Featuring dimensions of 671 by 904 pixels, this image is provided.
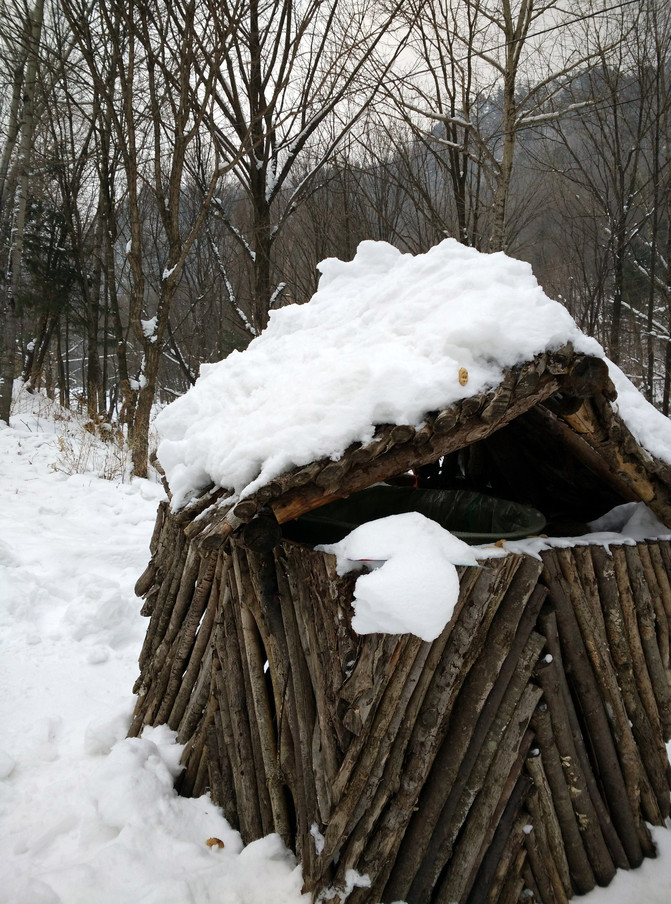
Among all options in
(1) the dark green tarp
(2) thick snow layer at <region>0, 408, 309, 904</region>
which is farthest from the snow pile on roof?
(2) thick snow layer at <region>0, 408, 309, 904</region>

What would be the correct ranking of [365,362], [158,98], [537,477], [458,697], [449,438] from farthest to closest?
[158,98] < [537,477] < [365,362] < [458,697] < [449,438]

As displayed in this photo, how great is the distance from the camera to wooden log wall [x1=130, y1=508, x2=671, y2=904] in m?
1.68

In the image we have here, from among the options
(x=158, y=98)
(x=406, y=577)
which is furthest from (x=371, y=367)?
(x=158, y=98)

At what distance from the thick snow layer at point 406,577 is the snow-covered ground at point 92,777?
110cm

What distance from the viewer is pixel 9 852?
2023 mm

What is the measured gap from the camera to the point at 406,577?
1.49 m

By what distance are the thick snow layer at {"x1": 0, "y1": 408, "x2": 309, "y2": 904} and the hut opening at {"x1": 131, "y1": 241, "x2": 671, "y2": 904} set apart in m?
0.18

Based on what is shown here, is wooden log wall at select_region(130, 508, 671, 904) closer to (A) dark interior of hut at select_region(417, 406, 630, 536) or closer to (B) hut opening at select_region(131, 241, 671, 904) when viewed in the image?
(B) hut opening at select_region(131, 241, 671, 904)

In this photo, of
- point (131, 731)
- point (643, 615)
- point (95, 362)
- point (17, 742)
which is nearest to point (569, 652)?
point (643, 615)

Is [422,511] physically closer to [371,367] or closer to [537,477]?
[537,477]

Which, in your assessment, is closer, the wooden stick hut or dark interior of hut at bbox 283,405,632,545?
the wooden stick hut

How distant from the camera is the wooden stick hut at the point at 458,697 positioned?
166cm

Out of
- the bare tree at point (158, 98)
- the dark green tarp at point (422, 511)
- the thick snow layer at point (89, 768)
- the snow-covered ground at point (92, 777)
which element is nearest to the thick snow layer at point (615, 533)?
the dark green tarp at point (422, 511)

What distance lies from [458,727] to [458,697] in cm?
9
